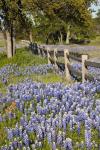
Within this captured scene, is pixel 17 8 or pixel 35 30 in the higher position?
pixel 17 8

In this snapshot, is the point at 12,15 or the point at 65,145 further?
the point at 12,15

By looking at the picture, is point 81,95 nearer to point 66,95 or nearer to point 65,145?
point 66,95

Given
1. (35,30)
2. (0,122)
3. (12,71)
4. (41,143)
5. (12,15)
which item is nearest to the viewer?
(41,143)

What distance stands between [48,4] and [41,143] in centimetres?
2967

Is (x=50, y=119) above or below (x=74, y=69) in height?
above

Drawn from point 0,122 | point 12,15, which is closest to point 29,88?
point 0,122

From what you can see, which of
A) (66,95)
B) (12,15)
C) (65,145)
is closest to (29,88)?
(66,95)

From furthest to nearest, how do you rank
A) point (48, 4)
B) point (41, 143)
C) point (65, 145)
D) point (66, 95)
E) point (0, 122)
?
point (48, 4), point (66, 95), point (0, 122), point (41, 143), point (65, 145)

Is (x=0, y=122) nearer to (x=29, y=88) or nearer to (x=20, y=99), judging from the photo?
(x=20, y=99)

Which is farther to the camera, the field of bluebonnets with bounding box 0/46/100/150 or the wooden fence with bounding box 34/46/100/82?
the wooden fence with bounding box 34/46/100/82

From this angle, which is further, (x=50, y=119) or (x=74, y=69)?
(x=74, y=69)

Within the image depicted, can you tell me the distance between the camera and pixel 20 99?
31.4 feet

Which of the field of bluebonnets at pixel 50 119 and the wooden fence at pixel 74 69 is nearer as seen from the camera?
the field of bluebonnets at pixel 50 119

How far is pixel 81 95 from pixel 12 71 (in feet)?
35.1
